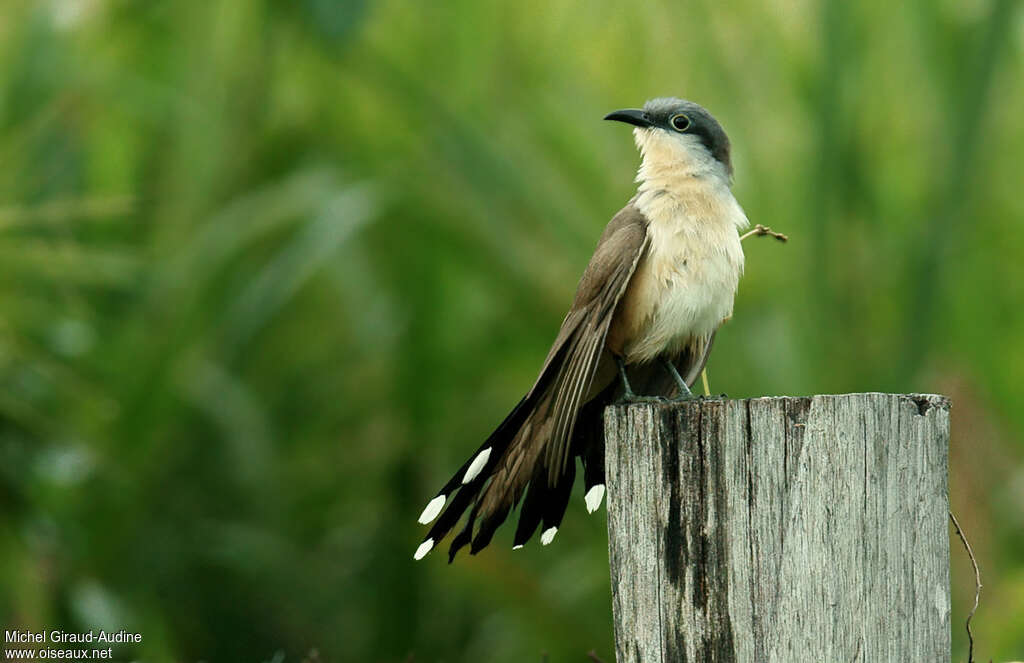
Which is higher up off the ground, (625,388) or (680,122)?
(680,122)

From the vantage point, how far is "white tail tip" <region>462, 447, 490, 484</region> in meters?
2.77

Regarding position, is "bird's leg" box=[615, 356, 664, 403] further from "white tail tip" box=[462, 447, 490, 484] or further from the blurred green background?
the blurred green background

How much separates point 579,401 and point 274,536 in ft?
14.9

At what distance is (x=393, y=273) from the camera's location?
6957 millimetres

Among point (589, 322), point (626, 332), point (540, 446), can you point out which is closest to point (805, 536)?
point (540, 446)

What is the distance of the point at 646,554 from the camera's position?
2.34 metres

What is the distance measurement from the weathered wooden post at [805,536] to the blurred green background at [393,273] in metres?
2.91

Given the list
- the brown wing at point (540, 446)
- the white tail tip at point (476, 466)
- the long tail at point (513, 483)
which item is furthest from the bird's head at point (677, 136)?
the white tail tip at point (476, 466)

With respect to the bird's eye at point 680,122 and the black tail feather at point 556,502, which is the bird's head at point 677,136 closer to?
the bird's eye at point 680,122

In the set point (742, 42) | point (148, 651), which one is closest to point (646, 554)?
point (148, 651)

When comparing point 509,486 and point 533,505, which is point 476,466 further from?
point 533,505

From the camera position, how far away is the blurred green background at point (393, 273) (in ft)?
18.2

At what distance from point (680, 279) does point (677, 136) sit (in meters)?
0.57

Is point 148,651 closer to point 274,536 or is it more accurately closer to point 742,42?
point 274,536
